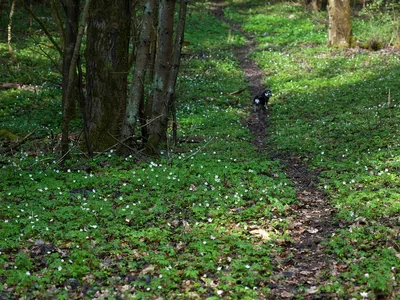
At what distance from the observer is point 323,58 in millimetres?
24000

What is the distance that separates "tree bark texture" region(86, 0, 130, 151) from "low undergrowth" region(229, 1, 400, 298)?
4.61 m

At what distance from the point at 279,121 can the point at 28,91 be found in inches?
413

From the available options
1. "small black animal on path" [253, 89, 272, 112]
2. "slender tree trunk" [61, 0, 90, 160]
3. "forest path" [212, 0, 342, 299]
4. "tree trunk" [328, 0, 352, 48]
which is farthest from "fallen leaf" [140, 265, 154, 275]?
"tree trunk" [328, 0, 352, 48]

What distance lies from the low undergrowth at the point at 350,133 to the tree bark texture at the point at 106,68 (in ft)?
15.1

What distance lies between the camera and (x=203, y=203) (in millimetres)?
8781

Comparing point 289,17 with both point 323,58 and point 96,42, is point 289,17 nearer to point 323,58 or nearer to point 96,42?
point 323,58

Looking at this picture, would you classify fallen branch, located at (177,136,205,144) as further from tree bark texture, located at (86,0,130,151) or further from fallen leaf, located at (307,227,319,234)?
fallen leaf, located at (307,227,319,234)

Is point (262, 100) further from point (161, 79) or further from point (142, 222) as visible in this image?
point (142, 222)

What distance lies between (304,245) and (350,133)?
21.2 ft

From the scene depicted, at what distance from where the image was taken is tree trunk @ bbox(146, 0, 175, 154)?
1162cm

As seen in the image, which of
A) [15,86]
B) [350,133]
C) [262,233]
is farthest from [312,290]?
[15,86]

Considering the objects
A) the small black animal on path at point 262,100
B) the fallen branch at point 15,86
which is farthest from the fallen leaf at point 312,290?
the fallen branch at point 15,86

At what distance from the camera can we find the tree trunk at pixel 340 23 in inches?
981

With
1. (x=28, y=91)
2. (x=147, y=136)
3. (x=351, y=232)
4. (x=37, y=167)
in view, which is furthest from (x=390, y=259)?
(x=28, y=91)
